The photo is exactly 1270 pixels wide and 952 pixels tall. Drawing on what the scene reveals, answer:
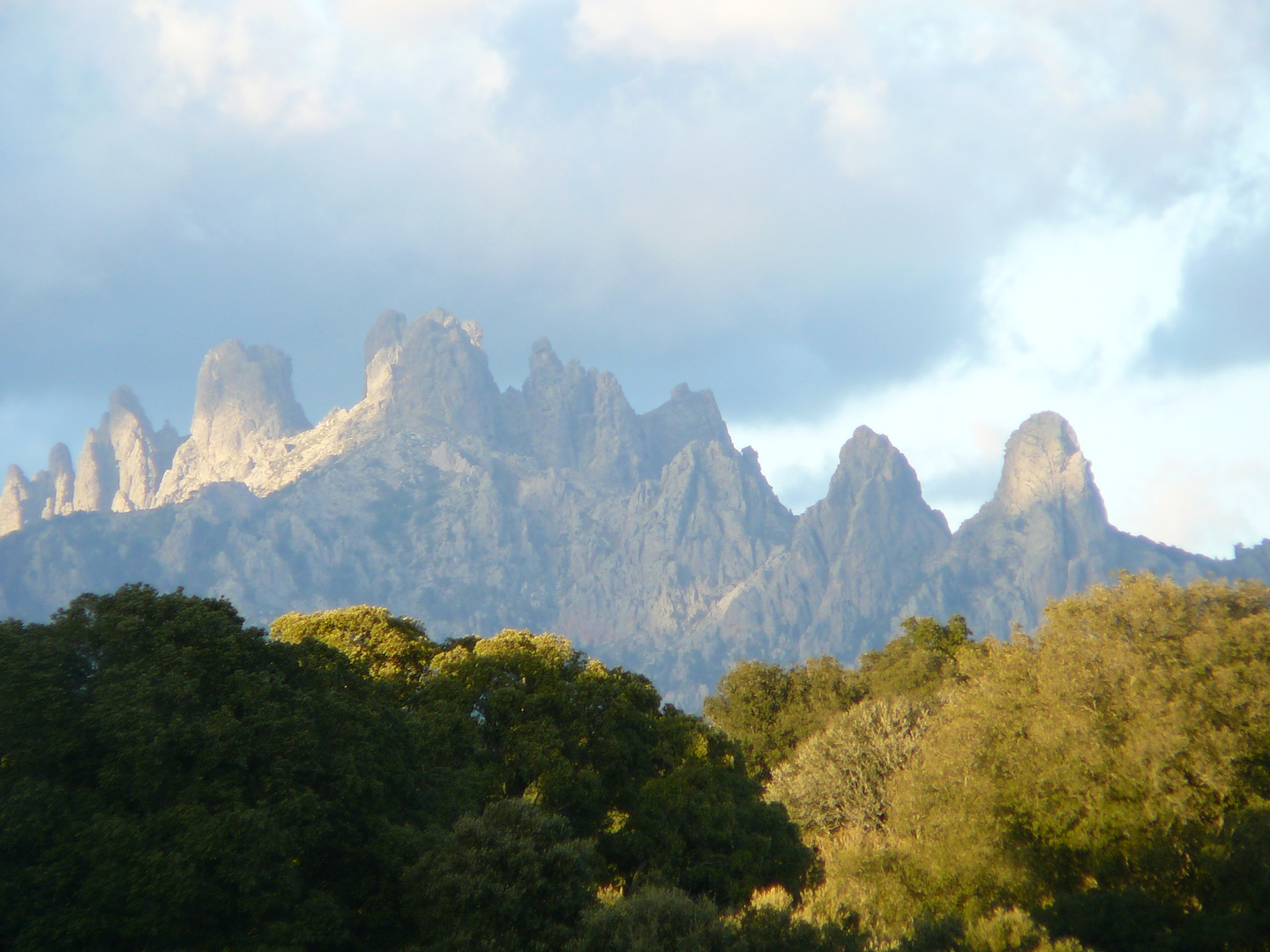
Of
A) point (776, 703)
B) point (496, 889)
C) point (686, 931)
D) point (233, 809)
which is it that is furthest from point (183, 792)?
point (776, 703)

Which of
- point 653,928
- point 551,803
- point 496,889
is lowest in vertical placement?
point 653,928

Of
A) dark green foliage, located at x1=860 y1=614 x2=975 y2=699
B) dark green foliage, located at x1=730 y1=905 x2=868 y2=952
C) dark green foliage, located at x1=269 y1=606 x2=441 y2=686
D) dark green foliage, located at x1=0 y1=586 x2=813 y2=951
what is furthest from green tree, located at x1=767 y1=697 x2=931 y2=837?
dark green foliage, located at x1=730 y1=905 x2=868 y2=952

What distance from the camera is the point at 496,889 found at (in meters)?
20.7

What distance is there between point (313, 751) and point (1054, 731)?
18.9 m

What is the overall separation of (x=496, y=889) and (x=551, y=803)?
40.1 feet

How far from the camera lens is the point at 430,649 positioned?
40.8m

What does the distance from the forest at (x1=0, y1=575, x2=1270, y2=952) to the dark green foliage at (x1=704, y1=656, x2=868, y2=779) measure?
90.2ft

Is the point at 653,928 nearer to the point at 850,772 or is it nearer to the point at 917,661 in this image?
the point at 850,772

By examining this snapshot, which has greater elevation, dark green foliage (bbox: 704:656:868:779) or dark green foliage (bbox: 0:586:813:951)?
dark green foliage (bbox: 704:656:868:779)

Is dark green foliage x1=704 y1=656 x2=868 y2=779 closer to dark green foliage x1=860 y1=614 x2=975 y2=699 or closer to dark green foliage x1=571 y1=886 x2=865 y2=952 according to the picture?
dark green foliage x1=860 y1=614 x2=975 y2=699

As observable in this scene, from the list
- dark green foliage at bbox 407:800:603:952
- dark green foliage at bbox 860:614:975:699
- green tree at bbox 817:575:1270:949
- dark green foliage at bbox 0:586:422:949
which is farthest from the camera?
dark green foliage at bbox 860:614:975:699

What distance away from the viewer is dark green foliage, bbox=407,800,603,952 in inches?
811

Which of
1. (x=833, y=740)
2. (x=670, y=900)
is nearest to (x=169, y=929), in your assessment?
(x=670, y=900)

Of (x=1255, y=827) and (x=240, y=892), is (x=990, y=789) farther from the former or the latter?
(x=240, y=892)
